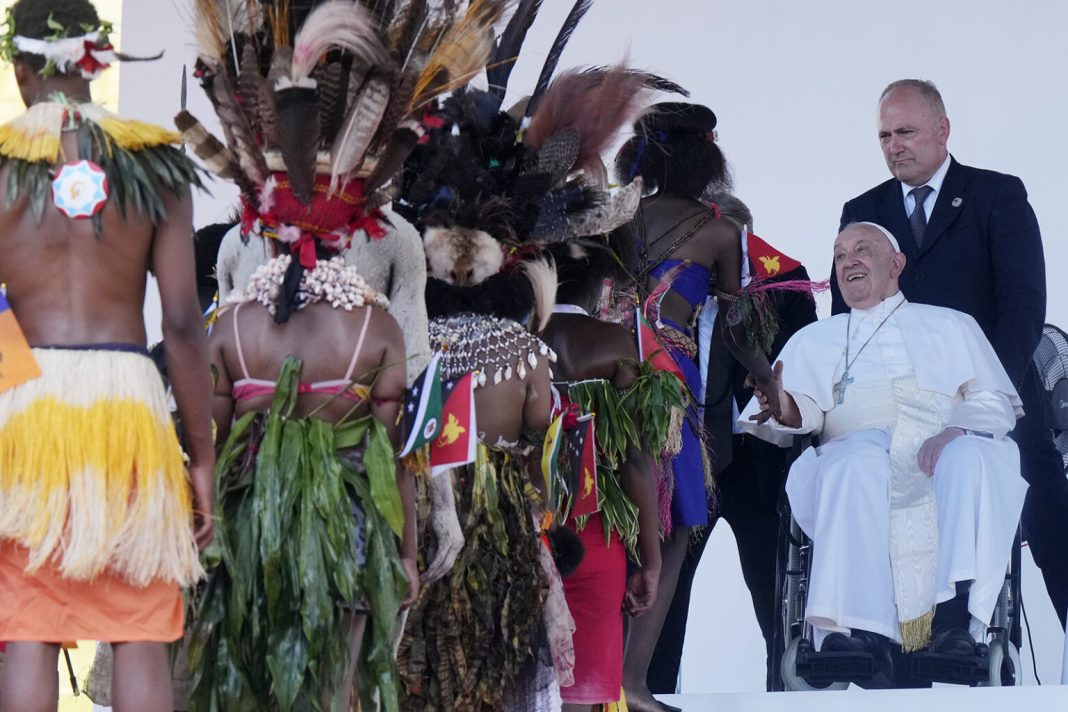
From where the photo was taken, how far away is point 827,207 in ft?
22.0

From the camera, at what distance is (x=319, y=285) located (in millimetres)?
3004

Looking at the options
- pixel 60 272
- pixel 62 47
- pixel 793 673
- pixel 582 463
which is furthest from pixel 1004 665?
pixel 62 47

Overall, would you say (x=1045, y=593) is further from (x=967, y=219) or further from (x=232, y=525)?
(x=232, y=525)

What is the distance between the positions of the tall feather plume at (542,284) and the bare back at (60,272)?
4.10 feet

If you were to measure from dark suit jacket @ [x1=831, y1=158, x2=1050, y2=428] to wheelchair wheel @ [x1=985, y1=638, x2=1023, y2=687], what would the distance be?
3.13 feet

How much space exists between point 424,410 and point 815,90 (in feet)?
13.5

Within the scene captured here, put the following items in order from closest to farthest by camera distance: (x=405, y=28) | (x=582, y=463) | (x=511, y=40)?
(x=405, y=28), (x=582, y=463), (x=511, y=40)

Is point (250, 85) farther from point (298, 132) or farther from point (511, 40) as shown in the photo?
point (511, 40)

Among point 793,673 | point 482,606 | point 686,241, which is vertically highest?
point 686,241

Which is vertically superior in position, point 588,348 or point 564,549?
point 588,348

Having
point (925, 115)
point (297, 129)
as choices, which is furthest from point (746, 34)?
point (297, 129)

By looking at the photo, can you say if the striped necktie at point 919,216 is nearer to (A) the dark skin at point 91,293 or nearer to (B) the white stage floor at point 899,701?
(B) the white stage floor at point 899,701

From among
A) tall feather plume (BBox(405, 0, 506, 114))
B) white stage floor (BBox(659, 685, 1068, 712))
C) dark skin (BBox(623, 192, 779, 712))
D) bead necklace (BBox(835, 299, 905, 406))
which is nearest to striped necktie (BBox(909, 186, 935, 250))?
bead necklace (BBox(835, 299, 905, 406))

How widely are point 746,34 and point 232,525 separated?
4295 mm
